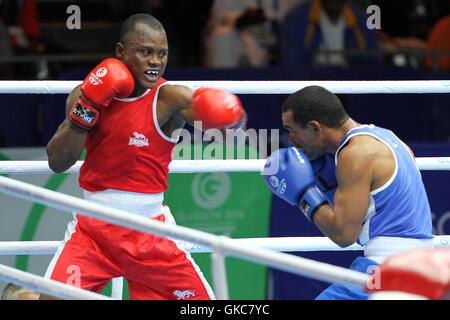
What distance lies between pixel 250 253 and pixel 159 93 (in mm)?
1303

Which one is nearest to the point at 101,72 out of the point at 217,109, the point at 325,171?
the point at 217,109

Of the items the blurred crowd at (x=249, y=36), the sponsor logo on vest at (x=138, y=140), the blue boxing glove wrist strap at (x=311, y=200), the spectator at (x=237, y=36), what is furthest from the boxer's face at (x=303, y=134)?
the spectator at (x=237, y=36)

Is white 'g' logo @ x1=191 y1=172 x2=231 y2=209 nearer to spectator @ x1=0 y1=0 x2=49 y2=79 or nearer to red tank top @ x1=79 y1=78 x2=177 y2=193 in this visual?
red tank top @ x1=79 y1=78 x2=177 y2=193

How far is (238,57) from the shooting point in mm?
6785

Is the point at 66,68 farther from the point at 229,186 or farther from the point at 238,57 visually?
the point at 229,186

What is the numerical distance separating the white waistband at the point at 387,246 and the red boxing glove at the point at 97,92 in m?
1.10

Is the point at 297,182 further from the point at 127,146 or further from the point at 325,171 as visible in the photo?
the point at 127,146

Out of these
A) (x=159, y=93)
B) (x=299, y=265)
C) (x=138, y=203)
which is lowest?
(x=299, y=265)

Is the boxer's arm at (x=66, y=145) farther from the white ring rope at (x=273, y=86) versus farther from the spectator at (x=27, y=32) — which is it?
the spectator at (x=27, y=32)

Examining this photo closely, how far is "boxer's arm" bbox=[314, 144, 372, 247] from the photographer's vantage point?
8.46 feet

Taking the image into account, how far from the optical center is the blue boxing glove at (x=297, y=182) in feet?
8.70

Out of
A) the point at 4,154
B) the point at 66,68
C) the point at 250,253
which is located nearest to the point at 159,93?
the point at 250,253

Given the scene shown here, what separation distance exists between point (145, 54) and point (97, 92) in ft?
0.89

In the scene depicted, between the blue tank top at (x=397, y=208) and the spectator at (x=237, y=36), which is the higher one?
the spectator at (x=237, y=36)
